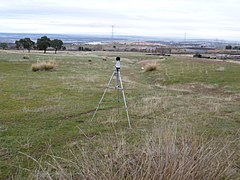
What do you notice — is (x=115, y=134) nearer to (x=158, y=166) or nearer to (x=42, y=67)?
(x=158, y=166)

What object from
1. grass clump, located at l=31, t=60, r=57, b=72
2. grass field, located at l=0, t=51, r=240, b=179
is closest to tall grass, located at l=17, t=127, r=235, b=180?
grass field, located at l=0, t=51, r=240, b=179

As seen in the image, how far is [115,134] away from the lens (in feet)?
23.9

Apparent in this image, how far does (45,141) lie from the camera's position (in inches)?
327

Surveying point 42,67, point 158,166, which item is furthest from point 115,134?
point 42,67

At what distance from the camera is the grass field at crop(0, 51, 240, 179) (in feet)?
13.8

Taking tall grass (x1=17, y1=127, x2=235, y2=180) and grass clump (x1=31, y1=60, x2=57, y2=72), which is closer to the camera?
tall grass (x1=17, y1=127, x2=235, y2=180)

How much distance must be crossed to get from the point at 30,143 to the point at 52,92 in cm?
817

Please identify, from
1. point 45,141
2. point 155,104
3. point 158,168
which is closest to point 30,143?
point 45,141

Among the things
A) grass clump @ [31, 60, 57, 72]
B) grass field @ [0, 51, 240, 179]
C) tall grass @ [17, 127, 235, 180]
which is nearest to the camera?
tall grass @ [17, 127, 235, 180]

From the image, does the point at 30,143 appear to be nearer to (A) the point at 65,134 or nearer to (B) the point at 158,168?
(A) the point at 65,134

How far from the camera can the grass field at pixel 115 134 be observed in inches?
165

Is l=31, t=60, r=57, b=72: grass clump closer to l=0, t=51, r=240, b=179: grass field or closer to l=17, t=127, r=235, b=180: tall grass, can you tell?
l=0, t=51, r=240, b=179: grass field

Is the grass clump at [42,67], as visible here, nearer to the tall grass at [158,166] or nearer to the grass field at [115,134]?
the grass field at [115,134]

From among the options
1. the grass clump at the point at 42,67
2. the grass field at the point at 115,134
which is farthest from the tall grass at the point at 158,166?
the grass clump at the point at 42,67
